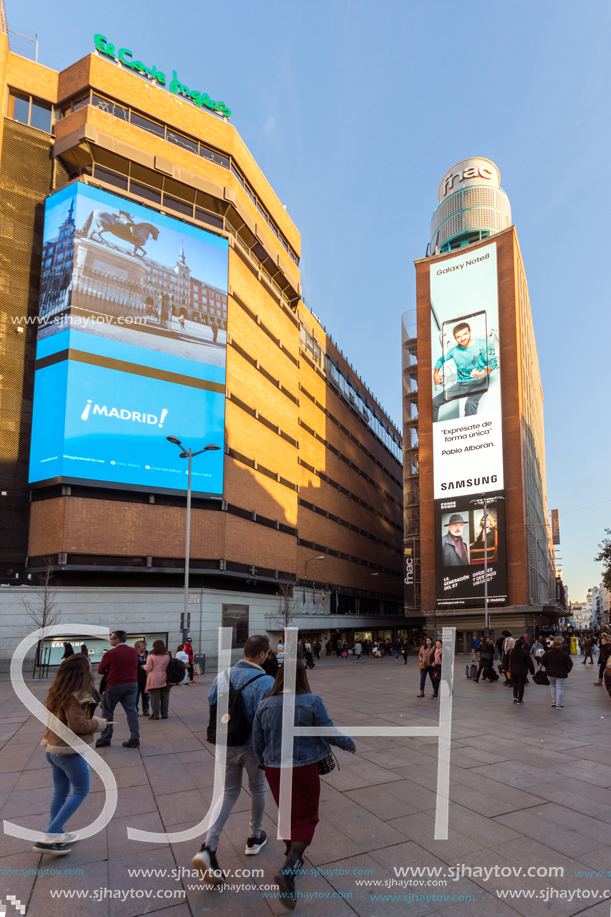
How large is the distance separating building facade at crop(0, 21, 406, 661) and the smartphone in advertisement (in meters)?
17.9

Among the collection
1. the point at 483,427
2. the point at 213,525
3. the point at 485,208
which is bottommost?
the point at 213,525

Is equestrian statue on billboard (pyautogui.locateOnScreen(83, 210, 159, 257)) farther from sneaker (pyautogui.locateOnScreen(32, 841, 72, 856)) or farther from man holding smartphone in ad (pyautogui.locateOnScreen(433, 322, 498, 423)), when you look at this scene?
sneaker (pyautogui.locateOnScreen(32, 841, 72, 856))

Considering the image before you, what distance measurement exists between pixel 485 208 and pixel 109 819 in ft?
241

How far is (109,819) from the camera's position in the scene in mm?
5961

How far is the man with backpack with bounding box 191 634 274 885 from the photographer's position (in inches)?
191

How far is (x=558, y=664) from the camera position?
536 inches

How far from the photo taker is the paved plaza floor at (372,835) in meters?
4.39

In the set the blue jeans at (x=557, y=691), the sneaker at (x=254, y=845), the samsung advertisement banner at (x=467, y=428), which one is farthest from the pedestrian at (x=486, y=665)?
the samsung advertisement banner at (x=467, y=428)

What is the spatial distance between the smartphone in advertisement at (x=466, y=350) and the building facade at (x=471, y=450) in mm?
97

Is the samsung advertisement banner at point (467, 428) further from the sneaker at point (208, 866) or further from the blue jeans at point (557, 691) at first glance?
the sneaker at point (208, 866)

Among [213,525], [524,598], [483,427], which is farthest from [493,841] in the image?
[483,427]

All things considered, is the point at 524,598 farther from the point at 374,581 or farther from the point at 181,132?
the point at 181,132

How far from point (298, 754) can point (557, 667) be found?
36.6ft

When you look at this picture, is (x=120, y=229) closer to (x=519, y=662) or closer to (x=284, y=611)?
(x=284, y=611)
